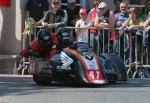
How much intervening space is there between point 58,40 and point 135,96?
243cm

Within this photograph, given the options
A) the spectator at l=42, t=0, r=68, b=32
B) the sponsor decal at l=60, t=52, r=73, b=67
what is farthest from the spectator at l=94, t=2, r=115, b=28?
the sponsor decal at l=60, t=52, r=73, b=67

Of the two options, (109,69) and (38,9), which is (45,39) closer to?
(109,69)

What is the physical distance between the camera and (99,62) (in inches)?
506

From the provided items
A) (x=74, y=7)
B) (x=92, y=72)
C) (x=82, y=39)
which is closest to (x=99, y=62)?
(x=92, y=72)

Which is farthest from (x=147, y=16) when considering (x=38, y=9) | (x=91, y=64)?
(x=91, y=64)

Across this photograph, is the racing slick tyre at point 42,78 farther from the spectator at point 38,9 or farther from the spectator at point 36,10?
the spectator at point 38,9

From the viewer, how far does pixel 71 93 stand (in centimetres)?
1174

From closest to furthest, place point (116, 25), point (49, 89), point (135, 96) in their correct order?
point (135, 96) < point (49, 89) < point (116, 25)

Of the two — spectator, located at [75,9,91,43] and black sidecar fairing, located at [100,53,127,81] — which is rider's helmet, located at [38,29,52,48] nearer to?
black sidecar fairing, located at [100,53,127,81]

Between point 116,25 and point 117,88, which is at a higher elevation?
point 116,25

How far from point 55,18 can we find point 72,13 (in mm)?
1047

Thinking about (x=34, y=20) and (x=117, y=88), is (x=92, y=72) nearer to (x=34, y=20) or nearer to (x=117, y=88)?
(x=117, y=88)

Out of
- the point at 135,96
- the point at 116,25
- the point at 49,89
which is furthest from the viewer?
the point at 116,25

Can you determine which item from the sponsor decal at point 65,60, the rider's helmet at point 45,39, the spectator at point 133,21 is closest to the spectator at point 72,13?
the spectator at point 133,21
